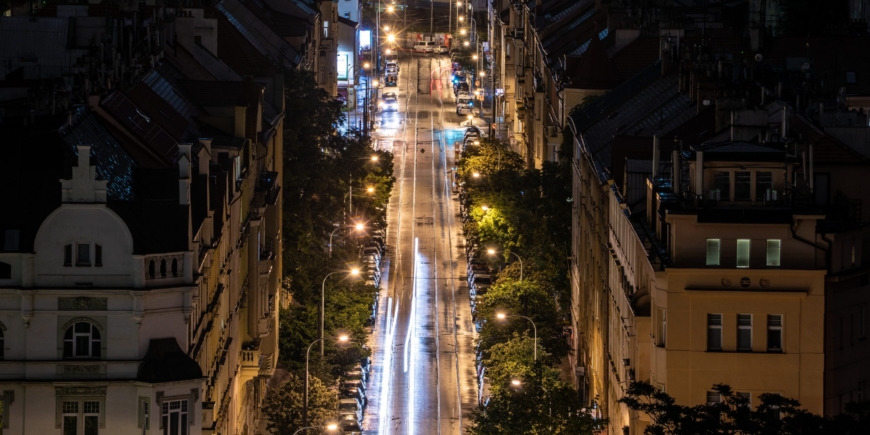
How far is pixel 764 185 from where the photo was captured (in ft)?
272

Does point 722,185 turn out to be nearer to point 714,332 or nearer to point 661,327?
point 714,332

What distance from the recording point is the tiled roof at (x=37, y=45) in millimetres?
117625

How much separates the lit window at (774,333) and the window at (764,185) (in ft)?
14.0

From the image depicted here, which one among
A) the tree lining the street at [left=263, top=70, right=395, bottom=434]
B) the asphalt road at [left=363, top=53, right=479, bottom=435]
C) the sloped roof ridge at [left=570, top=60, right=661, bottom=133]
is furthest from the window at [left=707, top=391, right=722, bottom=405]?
the sloped roof ridge at [left=570, top=60, right=661, bottom=133]

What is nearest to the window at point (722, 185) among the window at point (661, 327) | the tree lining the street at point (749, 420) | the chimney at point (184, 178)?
the window at point (661, 327)

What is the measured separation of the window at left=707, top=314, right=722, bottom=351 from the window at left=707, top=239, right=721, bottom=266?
190 cm

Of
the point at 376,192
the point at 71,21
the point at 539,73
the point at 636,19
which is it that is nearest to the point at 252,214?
the point at 71,21

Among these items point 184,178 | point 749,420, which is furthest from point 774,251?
point 184,178

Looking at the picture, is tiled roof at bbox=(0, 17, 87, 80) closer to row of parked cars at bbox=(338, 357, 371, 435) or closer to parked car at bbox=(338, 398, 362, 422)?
row of parked cars at bbox=(338, 357, 371, 435)

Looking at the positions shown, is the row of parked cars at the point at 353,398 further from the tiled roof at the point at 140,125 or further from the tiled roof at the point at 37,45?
the tiled roof at the point at 37,45

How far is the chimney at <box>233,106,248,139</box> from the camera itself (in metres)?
108

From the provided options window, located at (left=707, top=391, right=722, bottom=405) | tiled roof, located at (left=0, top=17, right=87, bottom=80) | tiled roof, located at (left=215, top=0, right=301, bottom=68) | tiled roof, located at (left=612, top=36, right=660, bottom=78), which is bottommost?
window, located at (left=707, top=391, right=722, bottom=405)

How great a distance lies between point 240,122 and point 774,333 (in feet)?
114

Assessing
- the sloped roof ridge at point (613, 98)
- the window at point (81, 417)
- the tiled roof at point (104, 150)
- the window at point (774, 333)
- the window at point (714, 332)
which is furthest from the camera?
the sloped roof ridge at point (613, 98)
